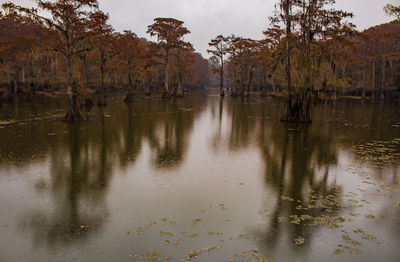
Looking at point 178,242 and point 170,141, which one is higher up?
point 170,141

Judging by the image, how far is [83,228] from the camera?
6.64 meters

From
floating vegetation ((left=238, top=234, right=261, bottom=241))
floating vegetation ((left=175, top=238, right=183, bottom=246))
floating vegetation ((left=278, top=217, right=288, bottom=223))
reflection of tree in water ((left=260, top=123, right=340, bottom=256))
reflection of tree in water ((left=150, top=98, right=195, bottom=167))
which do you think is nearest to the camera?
floating vegetation ((left=175, top=238, right=183, bottom=246))

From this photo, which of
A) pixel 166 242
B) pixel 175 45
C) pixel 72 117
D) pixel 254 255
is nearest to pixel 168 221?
pixel 166 242

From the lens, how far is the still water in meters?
5.93

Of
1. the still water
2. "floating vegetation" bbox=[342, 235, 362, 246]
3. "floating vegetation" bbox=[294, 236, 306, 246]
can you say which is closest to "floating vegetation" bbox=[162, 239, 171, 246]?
the still water

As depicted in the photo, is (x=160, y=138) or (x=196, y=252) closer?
(x=196, y=252)

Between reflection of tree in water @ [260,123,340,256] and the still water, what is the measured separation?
0.04 m

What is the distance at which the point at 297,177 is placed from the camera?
10539 millimetres

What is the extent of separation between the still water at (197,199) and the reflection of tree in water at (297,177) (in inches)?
1.8

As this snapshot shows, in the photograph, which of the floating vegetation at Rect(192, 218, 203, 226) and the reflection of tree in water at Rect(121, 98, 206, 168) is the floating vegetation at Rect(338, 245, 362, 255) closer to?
the floating vegetation at Rect(192, 218, 203, 226)

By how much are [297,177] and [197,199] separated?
4048 millimetres

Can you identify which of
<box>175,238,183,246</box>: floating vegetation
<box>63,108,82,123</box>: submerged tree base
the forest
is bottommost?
<box>175,238,183,246</box>: floating vegetation

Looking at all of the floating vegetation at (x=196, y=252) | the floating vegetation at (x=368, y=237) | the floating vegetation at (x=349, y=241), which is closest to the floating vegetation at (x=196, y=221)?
the floating vegetation at (x=196, y=252)

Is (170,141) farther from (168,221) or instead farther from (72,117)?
(72,117)
